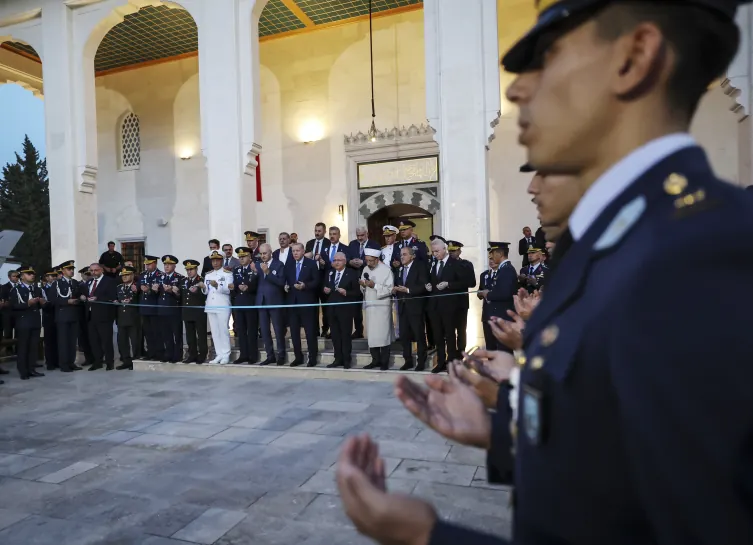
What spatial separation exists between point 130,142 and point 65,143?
187 inches

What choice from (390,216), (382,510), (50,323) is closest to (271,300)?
(50,323)

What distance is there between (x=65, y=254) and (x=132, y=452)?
28.7ft

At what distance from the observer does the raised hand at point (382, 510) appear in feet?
2.40

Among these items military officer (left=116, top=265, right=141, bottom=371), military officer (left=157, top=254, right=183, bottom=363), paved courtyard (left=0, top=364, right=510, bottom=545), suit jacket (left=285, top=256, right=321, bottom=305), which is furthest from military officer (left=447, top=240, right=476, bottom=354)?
military officer (left=116, top=265, right=141, bottom=371)

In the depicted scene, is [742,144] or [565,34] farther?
[742,144]

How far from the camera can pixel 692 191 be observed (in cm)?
65

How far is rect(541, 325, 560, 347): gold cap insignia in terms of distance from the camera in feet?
2.29

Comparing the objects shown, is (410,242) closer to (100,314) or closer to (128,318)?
(128,318)

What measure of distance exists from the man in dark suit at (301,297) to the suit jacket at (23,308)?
4.52 meters

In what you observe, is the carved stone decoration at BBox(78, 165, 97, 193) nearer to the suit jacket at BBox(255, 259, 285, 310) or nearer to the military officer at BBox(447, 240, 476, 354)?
the suit jacket at BBox(255, 259, 285, 310)

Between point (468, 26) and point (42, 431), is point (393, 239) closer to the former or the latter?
point (468, 26)

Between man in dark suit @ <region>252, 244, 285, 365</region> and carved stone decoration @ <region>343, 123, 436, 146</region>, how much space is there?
18.2 ft

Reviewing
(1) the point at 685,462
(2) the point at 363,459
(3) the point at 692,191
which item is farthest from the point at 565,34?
(2) the point at 363,459

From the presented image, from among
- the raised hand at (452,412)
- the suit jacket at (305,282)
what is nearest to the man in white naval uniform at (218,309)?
the suit jacket at (305,282)
